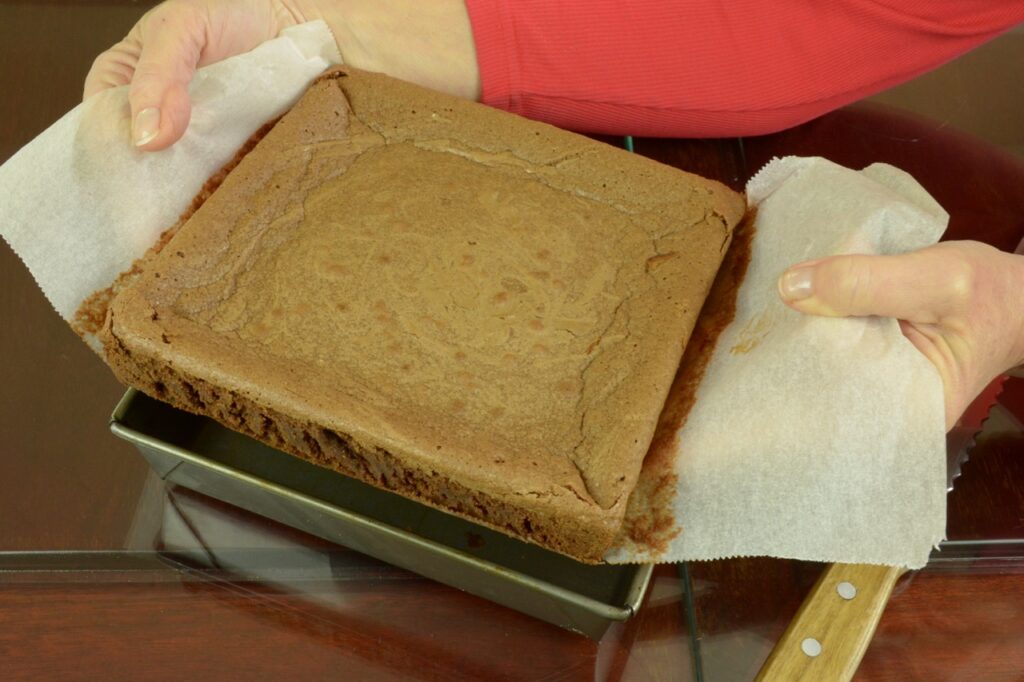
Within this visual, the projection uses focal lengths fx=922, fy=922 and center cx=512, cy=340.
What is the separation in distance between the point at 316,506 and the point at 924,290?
22.5 inches

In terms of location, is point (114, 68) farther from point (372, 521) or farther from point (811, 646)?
point (811, 646)

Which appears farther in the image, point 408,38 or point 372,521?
point 408,38

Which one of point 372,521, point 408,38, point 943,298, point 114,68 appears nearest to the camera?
point 372,521

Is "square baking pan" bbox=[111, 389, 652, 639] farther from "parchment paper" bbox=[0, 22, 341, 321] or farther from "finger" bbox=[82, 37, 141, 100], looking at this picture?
"finger" bbox=[82, 37, 141, 100]

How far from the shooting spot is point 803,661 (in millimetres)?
766

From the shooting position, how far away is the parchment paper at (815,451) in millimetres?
781

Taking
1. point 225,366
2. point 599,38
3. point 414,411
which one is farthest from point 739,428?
point 599,38

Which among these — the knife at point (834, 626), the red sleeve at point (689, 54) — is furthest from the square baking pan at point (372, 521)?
the red sleeve at point (689, 54)

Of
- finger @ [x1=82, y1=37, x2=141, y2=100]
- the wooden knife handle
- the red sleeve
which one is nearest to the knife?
the wooden knife handle

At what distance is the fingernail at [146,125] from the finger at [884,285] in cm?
61

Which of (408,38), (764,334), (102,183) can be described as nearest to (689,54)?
(408,38)

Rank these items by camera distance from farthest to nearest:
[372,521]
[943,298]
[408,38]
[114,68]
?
[408,38] → [114,68] → [943,298] → [372,521]

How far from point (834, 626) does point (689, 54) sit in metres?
0.73

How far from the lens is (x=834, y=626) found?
785 millimetres
